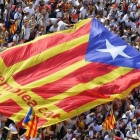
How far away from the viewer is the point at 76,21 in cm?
2438

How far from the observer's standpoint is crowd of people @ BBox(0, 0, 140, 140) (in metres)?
18.5

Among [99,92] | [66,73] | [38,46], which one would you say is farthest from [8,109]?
[38,46]

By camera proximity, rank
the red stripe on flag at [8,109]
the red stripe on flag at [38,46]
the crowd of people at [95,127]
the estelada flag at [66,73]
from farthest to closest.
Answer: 1. the red stripe on flag at [38,46]
2. the crowd of people at [95,127]
3. the estelada flag at [66,73]
4. the red stripe on flag at [8,109]

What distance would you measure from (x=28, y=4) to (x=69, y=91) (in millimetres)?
8059

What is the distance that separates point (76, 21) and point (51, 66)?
6.28m

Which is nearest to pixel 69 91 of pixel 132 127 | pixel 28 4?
pixel 132 127

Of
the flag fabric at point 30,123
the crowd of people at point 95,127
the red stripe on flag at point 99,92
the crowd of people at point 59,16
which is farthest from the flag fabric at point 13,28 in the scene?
the flag fabric at point 30,123

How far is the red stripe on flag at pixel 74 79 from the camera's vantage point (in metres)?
17.4

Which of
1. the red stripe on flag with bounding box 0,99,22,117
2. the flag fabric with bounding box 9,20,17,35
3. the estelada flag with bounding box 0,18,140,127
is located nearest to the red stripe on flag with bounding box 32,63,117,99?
the estelada flag with bounding box 0,18,140,127

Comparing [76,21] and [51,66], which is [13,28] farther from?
[51,66]

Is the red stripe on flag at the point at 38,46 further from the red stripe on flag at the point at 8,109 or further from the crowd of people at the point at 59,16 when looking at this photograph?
the crowd of people at the point at 59,16

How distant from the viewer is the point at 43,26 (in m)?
22.8

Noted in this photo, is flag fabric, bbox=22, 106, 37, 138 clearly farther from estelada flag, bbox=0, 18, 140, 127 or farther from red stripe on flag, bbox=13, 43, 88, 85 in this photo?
red stripe on flag, bbox=13, 43, 88, 85

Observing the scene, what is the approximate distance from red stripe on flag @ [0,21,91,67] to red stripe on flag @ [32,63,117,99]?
1534 mm
